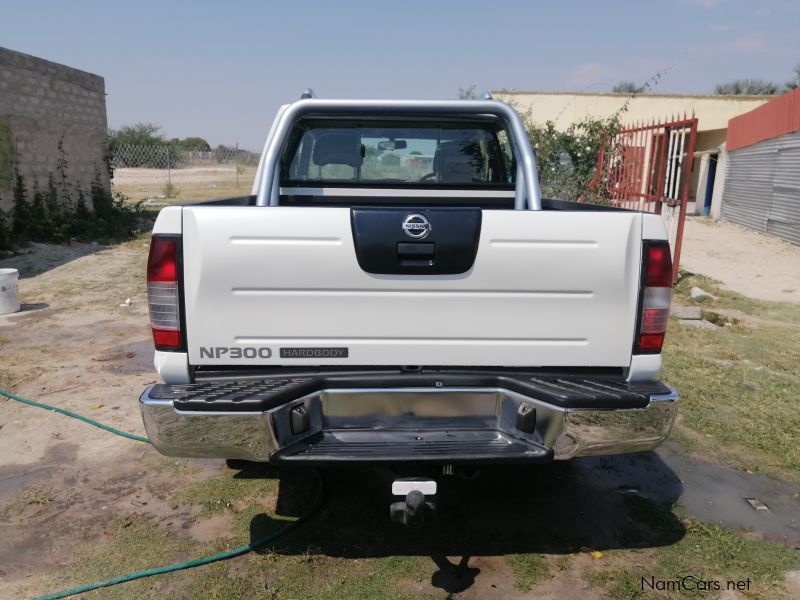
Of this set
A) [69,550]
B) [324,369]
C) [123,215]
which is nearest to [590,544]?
[324,369]

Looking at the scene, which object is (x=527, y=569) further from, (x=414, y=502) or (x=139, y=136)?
(x=139, y=136)

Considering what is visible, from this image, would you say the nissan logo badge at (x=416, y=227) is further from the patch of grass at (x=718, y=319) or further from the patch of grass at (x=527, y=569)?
the patch of grass at (x=718, y=319)

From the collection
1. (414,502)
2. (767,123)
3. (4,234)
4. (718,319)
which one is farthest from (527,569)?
(767,123)

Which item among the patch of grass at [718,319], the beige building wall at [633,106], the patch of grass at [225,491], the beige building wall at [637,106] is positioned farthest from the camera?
the beige building wall at [633,106]

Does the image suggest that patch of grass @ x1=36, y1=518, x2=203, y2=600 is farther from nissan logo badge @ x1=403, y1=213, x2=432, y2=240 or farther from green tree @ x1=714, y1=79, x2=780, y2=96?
green tree @ x1=714, y1=79, x2=780, y2=96

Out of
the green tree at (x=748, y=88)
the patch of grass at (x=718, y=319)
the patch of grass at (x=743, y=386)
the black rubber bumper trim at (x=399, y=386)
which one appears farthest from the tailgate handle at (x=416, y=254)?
the green tree at (x=748, y=88)

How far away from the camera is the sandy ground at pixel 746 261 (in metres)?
9.73

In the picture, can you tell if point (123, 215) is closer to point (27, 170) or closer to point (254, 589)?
point (27, 170)

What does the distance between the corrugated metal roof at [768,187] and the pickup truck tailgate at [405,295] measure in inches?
559

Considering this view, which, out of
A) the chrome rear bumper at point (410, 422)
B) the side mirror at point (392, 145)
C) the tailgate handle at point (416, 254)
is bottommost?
the chrome rear bumper at point (410, 422)

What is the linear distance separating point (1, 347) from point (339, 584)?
194 inches

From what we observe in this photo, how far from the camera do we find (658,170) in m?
8.88

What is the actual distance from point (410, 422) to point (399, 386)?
16 cm

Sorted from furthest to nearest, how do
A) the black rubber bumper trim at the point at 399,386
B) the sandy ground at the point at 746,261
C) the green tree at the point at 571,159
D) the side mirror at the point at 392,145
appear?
the green tree at the point at 571,159
the sandy ground at the point at 746,261
the side mirror at the point at 392,145
the black rubber bumper trim at the point at 399,386
